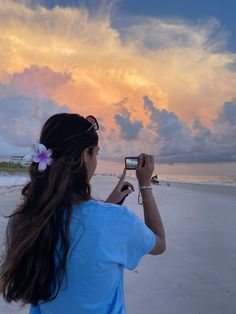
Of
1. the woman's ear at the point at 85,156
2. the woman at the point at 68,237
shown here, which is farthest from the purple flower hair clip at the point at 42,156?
the woman's ear at the point at 85,156

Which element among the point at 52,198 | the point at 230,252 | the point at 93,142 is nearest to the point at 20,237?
the point at 52,198

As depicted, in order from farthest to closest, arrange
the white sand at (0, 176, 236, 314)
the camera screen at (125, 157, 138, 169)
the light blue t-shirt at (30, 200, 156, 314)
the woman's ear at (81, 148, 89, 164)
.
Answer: the white sand at (0, 176, 236, 314) → the camera screen at (125, 157, 138, 169) → the woman's ear at (81, 148, 89, 164) → the light blue t-shirt at (30, 200, 156, 314)

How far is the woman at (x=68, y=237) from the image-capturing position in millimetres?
1697

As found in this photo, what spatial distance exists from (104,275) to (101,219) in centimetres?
25

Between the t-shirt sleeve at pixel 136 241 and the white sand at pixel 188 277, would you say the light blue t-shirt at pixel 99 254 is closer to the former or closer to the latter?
→ the t-shirt sleeve at pixel 136 241

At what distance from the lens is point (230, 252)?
21.5 feet

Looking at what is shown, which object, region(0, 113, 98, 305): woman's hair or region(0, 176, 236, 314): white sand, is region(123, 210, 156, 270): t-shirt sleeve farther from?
region(0, 176, 236, 314): white sand

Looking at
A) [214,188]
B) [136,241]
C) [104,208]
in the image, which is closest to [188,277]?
[136,241]

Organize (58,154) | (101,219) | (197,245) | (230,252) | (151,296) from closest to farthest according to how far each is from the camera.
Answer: (101,219) → (58,154) → (151,296) → (230,252) → (197,245)

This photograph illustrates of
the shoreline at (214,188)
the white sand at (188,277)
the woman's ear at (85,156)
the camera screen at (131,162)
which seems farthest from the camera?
the shoreline at (214,188)

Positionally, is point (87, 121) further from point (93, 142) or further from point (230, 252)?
point (230, 252)

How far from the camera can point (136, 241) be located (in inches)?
68.7

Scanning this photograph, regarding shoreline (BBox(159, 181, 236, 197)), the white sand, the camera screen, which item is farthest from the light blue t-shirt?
shoreline (BBox(159, 181, 236, 197))

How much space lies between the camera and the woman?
1.70 meters
